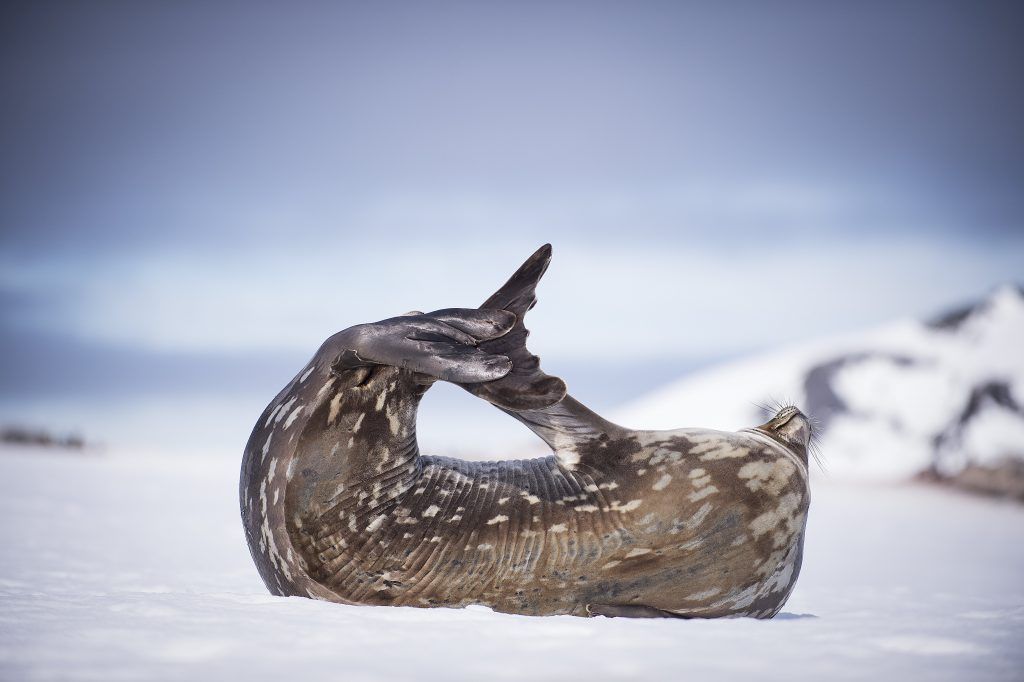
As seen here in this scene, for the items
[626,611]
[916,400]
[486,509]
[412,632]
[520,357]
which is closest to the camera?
[412,632]

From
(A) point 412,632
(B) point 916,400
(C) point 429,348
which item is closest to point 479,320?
(C) point 429,348

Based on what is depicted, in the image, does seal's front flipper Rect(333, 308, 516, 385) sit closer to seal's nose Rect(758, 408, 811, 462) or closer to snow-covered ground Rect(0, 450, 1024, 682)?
snow-covered ground Rect(0, 450, 1024, 682)

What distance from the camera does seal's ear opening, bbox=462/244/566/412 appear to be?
359 cm

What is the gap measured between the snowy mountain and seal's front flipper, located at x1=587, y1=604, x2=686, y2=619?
817cm

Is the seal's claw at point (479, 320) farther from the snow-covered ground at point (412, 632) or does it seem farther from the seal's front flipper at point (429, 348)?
the snow-covered ground at point (412, 632)

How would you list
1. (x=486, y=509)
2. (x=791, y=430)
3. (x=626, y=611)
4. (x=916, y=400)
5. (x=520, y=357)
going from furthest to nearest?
(x=916, y=400) < (x=791, y=430) < (x=520, y=357) < (x=486, y=509) < (x=626, y=611)

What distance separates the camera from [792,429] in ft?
13.3

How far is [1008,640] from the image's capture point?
304 centimetres

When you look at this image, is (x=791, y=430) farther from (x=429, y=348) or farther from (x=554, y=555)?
(x=429, y=348)

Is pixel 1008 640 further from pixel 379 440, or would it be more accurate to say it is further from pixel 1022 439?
pixel 1022 439

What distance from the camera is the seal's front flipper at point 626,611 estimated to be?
3.43m


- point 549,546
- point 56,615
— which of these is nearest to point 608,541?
point 549,546

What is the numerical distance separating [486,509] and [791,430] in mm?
1378

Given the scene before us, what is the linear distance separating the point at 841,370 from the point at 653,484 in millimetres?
9340
